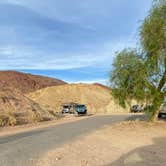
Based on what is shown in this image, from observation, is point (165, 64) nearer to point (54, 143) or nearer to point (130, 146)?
point (130, 146)

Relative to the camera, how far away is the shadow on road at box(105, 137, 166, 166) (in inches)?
429

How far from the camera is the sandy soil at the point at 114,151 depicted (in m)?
10.9

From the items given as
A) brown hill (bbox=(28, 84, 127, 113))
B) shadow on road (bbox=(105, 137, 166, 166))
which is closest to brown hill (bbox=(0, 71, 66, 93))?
brown hill (bbox=(28, 84, 127, 113))

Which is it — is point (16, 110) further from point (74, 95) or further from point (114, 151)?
point (74, 95)

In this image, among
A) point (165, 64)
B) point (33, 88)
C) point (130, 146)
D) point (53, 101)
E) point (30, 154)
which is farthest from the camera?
point (33, 88)

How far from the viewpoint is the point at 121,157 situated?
12109 mm

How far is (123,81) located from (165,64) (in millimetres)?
3097

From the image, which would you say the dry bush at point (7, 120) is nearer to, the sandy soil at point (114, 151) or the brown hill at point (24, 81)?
the sandy soil at point (114, 151)

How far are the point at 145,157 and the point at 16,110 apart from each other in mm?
26010

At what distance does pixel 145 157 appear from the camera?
12062 millimetres

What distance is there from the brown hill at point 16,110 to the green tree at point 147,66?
411 inches

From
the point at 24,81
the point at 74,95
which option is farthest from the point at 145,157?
the point at 24,81

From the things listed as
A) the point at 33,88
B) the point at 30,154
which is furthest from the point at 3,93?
the point at 33,88

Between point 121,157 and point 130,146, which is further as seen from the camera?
point 130,146
